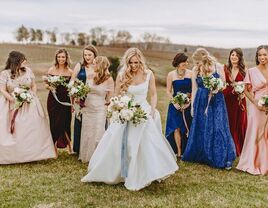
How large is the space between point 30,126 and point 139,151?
341cm

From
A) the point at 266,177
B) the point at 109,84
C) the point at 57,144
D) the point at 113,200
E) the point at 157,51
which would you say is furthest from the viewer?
the point at 157,51

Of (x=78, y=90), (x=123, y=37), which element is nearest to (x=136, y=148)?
(x=78, y=90)

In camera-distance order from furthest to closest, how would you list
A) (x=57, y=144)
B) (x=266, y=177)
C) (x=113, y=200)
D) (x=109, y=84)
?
(x=57, y=144) → (x=109, y=84) → (x=266, y=177) → (x=113, y=200)

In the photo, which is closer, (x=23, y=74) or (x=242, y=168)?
(x=242, y=168)

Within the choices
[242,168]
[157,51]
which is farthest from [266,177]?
[157,51]

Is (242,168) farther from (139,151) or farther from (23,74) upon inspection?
(23,74)

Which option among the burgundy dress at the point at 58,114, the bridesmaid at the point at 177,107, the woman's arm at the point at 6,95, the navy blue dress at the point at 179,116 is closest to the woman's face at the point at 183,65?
the bridesmaid at the point at 177,107

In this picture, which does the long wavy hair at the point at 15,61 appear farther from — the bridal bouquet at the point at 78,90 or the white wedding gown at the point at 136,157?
the white wedding gown at the point at 136,157

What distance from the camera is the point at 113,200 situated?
7.75 metres

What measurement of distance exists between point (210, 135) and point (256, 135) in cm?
97

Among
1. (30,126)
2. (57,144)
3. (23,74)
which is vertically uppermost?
(23,74)

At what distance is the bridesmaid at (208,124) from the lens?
1021cm

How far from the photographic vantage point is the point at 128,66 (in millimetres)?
8508

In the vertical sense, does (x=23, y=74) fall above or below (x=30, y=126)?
above
